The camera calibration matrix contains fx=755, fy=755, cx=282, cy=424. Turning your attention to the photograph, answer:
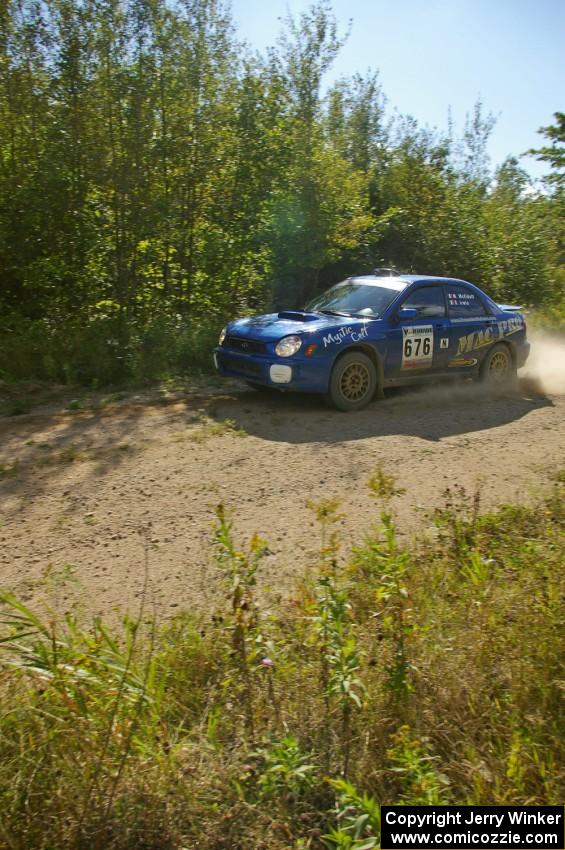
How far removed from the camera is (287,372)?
877 centimetres

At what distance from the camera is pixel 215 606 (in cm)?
445

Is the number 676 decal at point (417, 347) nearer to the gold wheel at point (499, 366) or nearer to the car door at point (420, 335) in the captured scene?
the car door at point (420, 335)

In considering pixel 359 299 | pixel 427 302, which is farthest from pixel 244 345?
pixel 427 302

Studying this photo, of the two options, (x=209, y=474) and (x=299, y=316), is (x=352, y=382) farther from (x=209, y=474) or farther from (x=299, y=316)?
(x=209, y=474)

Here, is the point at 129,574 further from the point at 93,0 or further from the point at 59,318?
the point at 93,0

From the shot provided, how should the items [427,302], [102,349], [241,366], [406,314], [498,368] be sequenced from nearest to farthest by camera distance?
1. [241,366]
2. [406,314]
3. [427,302]
4. [102,349]
5. [498,368]

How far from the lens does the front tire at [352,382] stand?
9109 mm

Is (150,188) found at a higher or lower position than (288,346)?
higher

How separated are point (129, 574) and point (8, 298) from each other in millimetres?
8914

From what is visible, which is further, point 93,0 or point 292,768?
point 93,0

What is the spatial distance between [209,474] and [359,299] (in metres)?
4.10

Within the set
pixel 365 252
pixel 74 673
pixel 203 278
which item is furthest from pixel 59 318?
pixel 74 673

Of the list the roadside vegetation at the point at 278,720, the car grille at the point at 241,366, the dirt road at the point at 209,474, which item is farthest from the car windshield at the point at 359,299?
the roadside vegetation at the point at 278,720

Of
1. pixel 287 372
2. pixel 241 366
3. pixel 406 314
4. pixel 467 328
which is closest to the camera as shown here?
pixel 287 372
